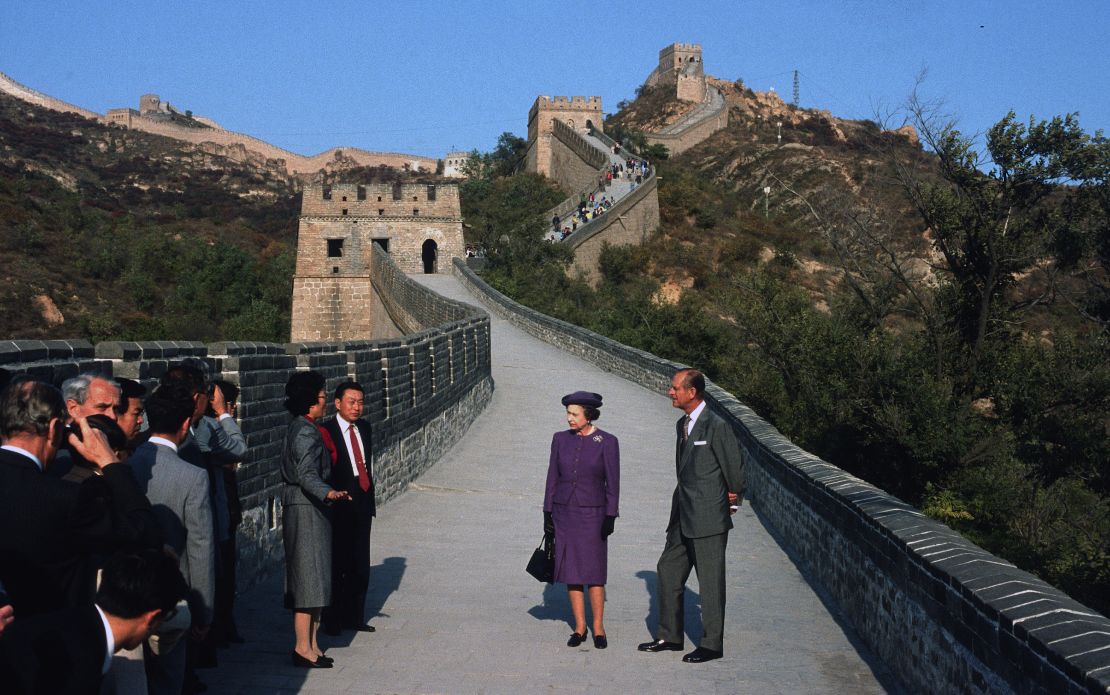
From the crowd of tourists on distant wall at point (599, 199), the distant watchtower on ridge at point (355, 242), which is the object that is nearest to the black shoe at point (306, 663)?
the distant watchtower on ridge at point (355, 242)

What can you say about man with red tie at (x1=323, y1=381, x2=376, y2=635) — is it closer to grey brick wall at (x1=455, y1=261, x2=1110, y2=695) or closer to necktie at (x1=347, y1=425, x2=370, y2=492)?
necktie at (x1=347, y1=425, x2=370, y2=492)

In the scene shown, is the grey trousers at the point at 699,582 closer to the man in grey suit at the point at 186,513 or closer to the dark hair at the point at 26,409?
the man in grey suit at the point at 186,513

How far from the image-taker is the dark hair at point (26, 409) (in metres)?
3.47

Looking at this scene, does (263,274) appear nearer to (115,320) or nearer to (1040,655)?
(115,320)

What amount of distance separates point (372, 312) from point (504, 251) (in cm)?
722

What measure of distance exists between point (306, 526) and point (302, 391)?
30.1 inches

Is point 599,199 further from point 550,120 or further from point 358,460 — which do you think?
point 358,460

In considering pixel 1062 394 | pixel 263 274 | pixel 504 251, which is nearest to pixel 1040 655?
pixel 1062 394

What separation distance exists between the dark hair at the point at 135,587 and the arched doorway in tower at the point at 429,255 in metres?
44.3

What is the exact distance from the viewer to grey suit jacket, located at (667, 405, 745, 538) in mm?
6445

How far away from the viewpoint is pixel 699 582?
640cm

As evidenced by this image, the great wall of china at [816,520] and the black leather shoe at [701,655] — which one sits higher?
the great wall of china at [816,520]

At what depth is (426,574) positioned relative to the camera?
28.5 ft

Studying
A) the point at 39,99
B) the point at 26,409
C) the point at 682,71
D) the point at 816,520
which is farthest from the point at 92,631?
the point at 39,99
